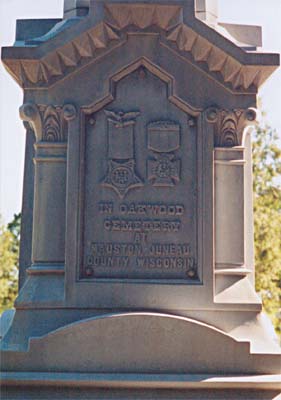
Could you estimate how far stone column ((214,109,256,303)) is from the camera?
9719mm

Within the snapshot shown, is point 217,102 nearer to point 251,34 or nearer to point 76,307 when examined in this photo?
point 251,34

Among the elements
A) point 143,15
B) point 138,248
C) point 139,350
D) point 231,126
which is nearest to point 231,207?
point 231,126

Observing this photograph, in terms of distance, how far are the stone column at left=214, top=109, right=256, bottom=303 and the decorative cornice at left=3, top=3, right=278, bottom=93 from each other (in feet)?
1.55

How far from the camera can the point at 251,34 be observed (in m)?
10.7

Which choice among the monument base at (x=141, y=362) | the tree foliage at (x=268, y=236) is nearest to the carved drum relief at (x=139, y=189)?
the monument base at (x=141, y=362)

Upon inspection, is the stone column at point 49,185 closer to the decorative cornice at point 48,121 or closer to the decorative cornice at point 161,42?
the decorative cornice at point 48,121

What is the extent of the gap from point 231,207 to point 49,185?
2144 mm

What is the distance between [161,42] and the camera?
10.2 meters

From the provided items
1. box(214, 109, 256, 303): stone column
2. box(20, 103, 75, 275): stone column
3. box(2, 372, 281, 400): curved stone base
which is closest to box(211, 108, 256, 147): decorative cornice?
box(214, 109, 256, 303): stone column

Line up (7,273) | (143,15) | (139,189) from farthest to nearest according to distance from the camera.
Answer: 1. (7,273)
2. (143,15)
3. (139,189)

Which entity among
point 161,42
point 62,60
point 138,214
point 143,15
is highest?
point 143,15

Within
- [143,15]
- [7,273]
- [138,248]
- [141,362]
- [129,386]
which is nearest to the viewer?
[129,386]

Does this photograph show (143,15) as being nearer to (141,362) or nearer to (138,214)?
(138,214)

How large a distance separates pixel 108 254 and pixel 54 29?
2.96 m
